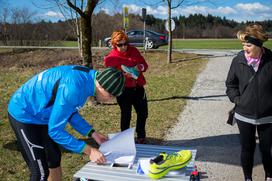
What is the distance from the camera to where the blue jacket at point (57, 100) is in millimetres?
2545

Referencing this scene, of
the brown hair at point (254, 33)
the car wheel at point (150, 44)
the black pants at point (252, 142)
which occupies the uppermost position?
the brown hair at point (254, 33)

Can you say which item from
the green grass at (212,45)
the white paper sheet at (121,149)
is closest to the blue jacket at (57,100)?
the white paper sheet at (121,149)

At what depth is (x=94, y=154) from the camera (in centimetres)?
275

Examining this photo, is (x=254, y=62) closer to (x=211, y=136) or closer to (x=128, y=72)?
(x=128, y=72)

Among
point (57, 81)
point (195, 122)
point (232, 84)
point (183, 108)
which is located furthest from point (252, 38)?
point (183, 108)

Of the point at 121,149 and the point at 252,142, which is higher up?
the point at 121,149

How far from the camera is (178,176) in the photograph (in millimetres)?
2709

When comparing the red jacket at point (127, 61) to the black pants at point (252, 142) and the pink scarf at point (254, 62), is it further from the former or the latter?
the pink scarf at point (254, 62)

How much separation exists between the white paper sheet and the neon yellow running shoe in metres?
0.24

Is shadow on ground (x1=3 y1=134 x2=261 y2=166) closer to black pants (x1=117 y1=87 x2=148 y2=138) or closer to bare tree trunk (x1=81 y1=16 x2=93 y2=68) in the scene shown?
black pants (x1=117 y1=87 x2=148 y2=138)

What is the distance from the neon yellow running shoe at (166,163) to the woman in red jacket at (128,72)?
2345mm

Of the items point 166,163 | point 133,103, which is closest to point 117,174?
point 166,163

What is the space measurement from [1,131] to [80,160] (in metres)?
2.37

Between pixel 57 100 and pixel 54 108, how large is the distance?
0.07 meters
